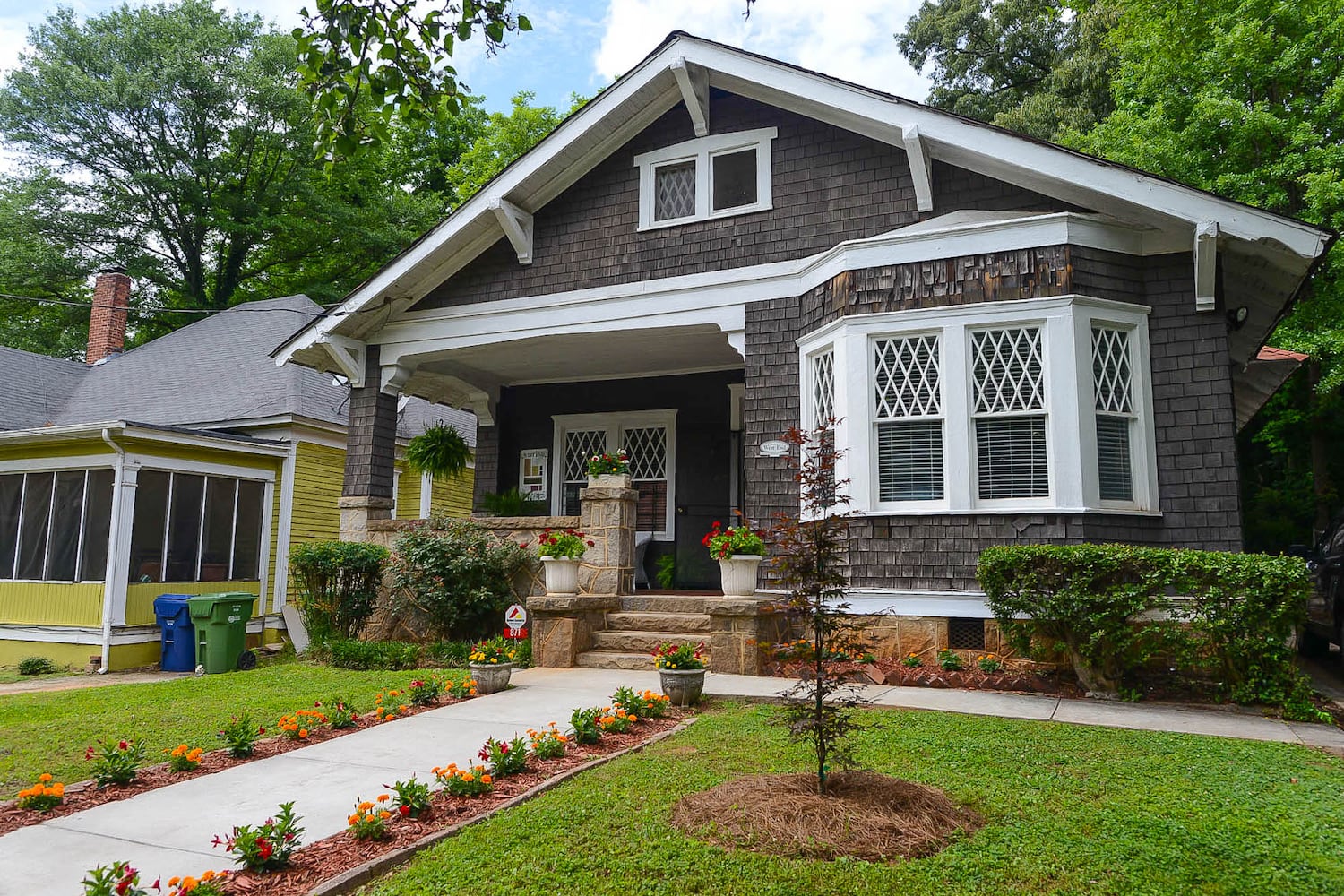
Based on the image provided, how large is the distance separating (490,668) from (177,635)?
18.9ft

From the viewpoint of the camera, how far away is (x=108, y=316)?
1809 centimetres

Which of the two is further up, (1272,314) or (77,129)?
(77,129)

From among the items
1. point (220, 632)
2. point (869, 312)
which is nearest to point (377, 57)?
point (869, 312)

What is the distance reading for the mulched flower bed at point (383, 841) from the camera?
123 inches

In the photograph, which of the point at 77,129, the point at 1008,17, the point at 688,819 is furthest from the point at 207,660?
the point at 1008,17

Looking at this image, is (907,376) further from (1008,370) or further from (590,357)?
(590,357)

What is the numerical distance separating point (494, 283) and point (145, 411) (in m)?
8.48

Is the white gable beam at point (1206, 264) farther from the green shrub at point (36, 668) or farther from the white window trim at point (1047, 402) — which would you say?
the green shrub at point (36, 668)

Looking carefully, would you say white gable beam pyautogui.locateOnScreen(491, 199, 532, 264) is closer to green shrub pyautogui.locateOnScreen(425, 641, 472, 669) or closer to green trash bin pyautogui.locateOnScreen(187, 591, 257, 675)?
green shrub pyautogui.locateOnScreen(425, 641, 472, 669)

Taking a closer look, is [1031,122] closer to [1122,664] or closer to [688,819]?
[1122,664]

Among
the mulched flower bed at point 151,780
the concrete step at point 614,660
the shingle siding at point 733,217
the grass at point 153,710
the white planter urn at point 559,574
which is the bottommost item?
the grass at point 153,710


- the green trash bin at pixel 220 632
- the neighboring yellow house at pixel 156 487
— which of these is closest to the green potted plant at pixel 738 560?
the green trash bin at pixel 220 632

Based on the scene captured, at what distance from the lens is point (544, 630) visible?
27.5 feet

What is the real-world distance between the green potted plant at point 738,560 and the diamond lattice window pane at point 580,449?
495cm
